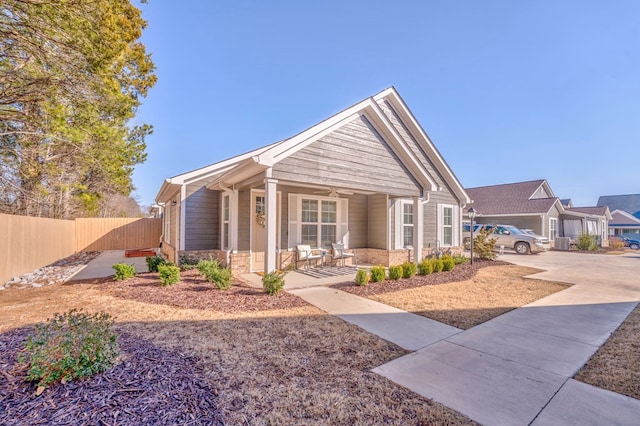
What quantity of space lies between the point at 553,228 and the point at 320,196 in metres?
21.9

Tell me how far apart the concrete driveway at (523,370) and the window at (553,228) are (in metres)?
19.6

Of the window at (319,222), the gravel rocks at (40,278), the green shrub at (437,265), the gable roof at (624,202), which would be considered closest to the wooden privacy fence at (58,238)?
the gravel rocks at (40,278)

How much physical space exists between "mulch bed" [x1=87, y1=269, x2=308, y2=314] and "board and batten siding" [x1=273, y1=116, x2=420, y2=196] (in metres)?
2.84

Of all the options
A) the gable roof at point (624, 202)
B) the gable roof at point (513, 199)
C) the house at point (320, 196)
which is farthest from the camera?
the gable roof at point (624, 202)

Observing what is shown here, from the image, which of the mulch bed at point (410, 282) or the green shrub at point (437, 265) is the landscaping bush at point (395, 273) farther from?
the green shrub at point (437, 265)

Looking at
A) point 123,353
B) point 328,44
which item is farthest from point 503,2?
point 123,353

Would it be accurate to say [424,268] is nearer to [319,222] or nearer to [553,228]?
[319,222]

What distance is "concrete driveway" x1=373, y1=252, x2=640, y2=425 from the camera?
262 cm

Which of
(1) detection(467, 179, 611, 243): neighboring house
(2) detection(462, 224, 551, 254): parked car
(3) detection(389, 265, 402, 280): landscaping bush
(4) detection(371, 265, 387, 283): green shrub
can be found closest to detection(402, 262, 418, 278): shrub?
(3) detection(389, 265, 402, 280): landscaping bush

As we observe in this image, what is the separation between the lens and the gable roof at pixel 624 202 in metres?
53.3

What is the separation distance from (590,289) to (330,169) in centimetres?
787

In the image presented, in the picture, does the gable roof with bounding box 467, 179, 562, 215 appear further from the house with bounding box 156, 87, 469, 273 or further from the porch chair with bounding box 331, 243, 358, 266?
the porch chair with bounding box 331, 243, 358, 266

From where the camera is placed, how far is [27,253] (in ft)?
31.6

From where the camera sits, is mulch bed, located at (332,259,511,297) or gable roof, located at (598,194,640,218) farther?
gable roof, located at (598,194,640,218)
